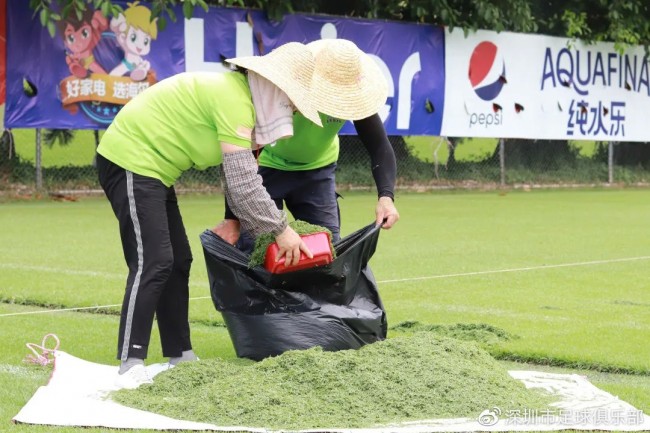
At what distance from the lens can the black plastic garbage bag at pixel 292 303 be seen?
5.60 m

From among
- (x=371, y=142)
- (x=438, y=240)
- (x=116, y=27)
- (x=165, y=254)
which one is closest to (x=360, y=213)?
(x=438, y=240)

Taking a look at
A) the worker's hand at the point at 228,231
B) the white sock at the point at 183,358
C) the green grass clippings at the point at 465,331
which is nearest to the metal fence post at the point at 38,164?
the green grass clippings at the point at 465,331

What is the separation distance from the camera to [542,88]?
22.9 metres

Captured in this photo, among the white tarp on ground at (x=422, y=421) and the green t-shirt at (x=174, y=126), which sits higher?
the green t-shirt at (x=174, y=126)

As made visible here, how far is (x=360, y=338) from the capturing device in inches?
226

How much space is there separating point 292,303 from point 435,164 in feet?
54.7

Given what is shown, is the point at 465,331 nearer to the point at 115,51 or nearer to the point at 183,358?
the point at 183,358

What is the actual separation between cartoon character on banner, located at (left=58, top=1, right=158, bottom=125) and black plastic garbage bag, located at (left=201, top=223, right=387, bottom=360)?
37.3ft

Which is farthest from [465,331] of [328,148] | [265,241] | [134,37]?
[134,37]

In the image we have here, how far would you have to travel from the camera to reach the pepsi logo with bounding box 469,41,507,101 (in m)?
21.6

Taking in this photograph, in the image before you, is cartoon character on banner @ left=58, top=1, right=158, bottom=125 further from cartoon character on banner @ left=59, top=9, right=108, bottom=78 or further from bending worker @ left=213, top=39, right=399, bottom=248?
Answer: bending worker @ left=213, top=39, right=399, bottom=248

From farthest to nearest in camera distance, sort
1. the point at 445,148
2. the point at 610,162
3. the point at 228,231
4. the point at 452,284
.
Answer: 1. the point at 610,162
2. the point at 445,148
3. the point at 452,284
4. the point at 228,231

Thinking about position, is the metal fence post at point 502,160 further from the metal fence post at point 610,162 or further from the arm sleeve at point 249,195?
the arm sleeve at point 249,195

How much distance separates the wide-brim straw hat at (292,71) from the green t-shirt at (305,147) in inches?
18.8
